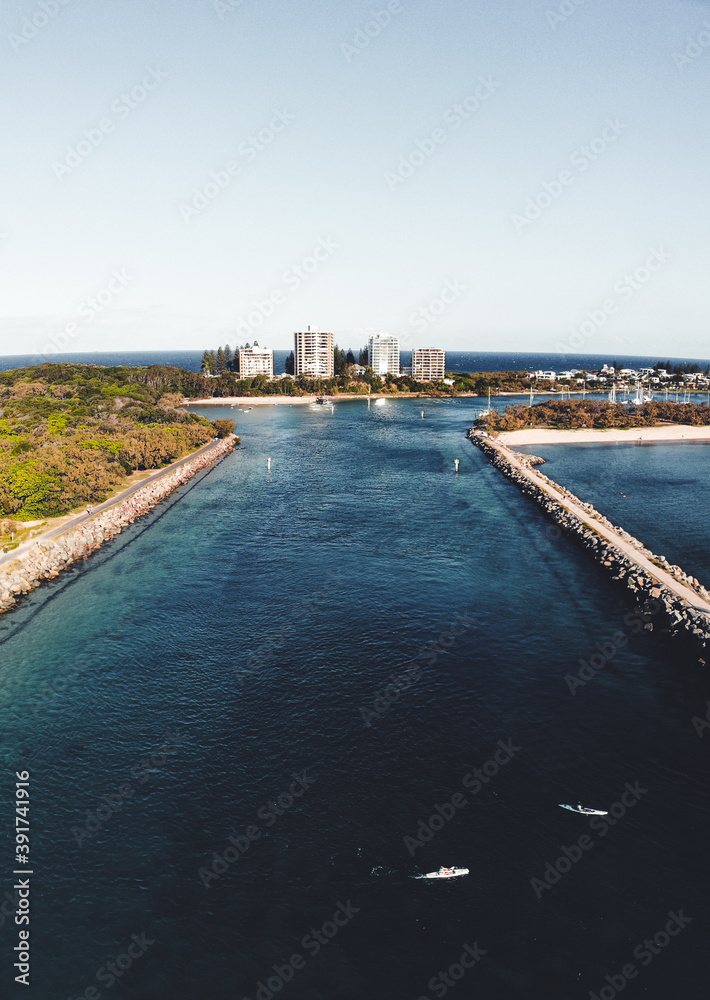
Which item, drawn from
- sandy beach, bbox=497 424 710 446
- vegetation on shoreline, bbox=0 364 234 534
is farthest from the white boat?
sandy beach, bbox=497 424 710 446

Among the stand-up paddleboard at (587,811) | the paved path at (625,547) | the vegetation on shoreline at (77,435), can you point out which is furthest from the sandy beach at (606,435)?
the stand-up paddleboard at (587,811)

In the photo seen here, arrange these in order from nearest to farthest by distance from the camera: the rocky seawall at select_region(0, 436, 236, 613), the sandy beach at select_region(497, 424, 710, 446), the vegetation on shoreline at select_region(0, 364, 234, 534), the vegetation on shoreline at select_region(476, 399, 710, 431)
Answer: the rocky seawall at select_region(0, 436, 236, 613) → the vegetation on shoreline at select_region(0, 364, 234, 534) → the sandy beach at select_region(497, 424, 710, 446) → the vegetation on shoreline at select_region(476, 399, 710, 431)

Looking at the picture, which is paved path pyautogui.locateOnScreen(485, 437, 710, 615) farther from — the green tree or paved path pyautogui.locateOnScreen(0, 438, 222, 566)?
the green tree

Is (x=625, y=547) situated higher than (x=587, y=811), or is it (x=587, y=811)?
(x=625, y=547)

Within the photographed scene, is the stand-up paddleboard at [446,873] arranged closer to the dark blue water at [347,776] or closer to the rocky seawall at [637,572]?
the dark blue water at [347,776]

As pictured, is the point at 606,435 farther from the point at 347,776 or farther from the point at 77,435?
the point at 347,776

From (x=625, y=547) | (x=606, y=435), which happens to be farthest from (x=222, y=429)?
(x=625, y=547)
